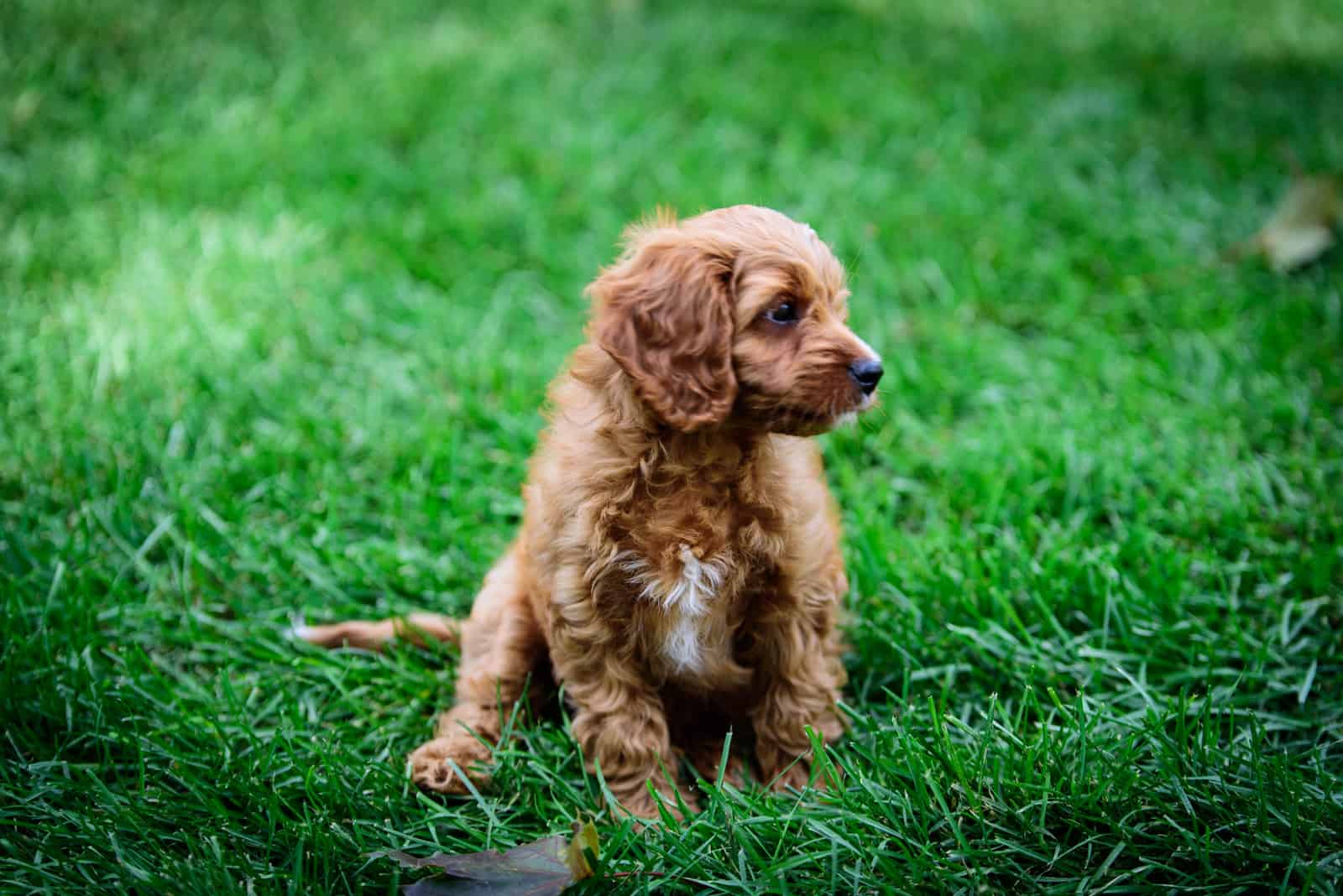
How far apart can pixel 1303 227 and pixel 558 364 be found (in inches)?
134

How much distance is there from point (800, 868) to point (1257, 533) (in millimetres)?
1933

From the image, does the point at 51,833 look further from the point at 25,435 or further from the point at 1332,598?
the point at 1332,598

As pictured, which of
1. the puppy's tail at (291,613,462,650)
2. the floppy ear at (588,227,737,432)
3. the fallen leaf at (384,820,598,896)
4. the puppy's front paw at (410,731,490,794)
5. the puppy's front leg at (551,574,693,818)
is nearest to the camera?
the fallen leaf at (384,820,598,896)

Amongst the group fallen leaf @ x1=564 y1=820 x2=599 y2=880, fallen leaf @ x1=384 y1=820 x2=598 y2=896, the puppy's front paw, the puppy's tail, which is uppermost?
fallen leaf @ x1=564 y1=820 x2=599 y2=880

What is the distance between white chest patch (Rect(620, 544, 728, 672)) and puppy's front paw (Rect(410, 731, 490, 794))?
63cm

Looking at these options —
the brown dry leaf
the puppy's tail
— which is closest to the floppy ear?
the puppy's tail

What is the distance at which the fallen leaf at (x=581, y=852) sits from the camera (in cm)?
216

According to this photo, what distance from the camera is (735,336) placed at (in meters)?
2.30

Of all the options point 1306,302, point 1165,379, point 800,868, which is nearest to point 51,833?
point 800,868

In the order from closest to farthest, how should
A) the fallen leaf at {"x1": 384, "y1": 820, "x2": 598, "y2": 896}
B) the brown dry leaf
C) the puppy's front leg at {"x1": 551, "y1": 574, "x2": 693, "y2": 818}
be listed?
the fallen leaf at {"x1": 384, "y1": 820, "x2": 598, "y2": 896} < the puppy's front leg at {"x1": 551, "y1": 574, "x2": 693, "y2": 818} < the brown dry leaf

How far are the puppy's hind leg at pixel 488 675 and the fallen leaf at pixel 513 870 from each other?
0.44 m

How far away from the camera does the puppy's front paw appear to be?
8.51ft

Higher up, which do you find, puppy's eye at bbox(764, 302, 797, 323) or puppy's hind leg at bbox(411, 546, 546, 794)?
puppy's eye at bbox(764, 302, 797, 323)

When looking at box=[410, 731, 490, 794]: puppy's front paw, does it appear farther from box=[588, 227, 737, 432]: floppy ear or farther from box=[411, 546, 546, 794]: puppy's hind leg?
box=[588, 227, 737, 432]: floppy ear
